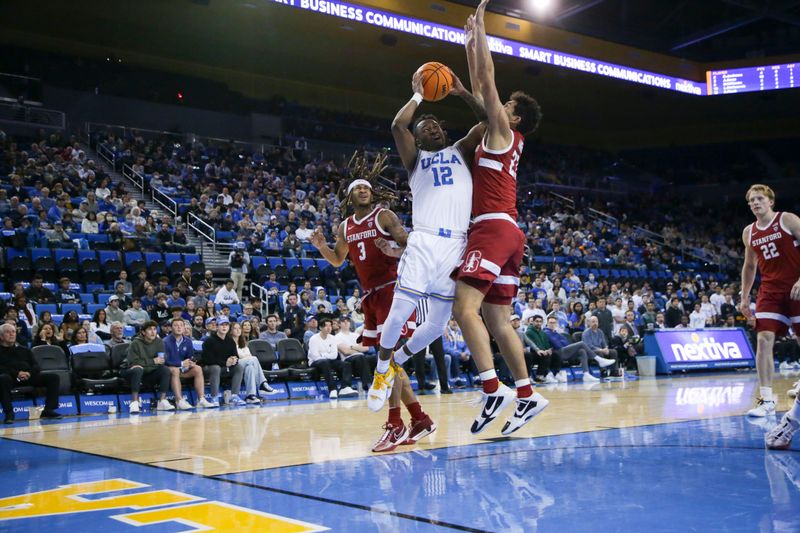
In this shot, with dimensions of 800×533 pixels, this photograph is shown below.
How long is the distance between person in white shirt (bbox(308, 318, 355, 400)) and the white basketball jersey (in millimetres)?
7241

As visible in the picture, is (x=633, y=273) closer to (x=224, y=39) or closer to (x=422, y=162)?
(x=224, y=39)

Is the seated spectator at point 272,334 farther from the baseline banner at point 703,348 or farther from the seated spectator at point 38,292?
the baseline banner at point 703,348

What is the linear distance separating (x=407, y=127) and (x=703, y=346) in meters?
12.8

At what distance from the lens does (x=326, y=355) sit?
40.4ft

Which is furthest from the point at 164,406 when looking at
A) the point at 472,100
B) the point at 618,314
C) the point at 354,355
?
the point at 618,314

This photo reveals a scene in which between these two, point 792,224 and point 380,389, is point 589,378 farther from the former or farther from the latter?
point 380,389

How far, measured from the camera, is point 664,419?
6691 millimetres

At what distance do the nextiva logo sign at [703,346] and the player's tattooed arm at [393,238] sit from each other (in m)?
11.2

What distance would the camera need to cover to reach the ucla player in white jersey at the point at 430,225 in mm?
5047

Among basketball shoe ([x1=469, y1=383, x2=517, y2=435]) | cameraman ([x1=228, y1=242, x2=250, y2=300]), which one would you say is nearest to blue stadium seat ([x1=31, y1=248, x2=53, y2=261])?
cameraman ([x1=228, y1=242, x2=250, y2=300])

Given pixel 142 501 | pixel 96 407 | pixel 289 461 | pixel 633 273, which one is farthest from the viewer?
pixel 633 273

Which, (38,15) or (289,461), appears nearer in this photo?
(289,461)

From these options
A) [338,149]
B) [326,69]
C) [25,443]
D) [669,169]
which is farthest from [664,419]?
[669,169]

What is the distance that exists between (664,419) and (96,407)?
7.24 m
